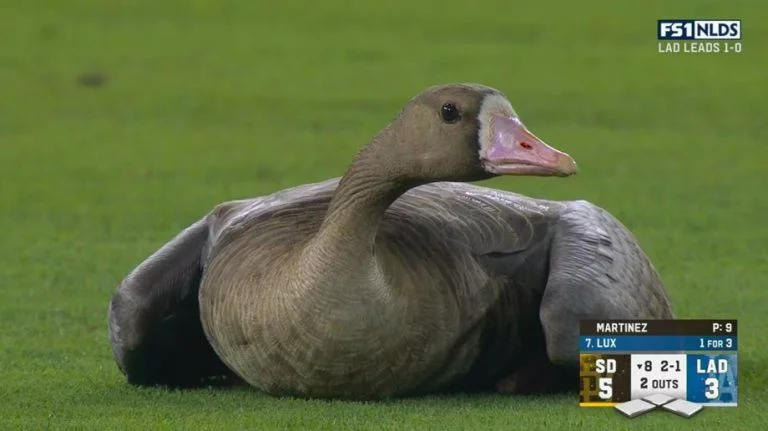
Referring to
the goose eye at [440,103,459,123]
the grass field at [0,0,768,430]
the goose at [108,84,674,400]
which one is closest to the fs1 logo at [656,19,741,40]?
the grass field at [0,0,768,430]

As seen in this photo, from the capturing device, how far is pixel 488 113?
777 centimetres

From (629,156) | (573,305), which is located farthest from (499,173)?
(629,156)

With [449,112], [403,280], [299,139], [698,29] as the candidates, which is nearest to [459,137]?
[449,112]

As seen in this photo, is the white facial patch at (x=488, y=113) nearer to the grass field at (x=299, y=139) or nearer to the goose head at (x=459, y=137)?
the goose head at (x=459, y=137)

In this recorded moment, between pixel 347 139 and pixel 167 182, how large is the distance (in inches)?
118

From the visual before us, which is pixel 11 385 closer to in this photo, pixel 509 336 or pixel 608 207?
pixel 509 336

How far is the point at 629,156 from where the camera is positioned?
60.1 ft

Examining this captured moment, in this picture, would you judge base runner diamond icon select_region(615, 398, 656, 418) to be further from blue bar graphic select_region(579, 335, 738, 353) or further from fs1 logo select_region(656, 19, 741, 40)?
fs1 logo select_region(656, 19, 741, 40)

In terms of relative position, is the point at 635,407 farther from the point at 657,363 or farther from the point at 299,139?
the point at 299,139

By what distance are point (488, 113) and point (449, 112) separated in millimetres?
168

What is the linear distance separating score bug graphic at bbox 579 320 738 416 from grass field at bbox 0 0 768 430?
14 cm

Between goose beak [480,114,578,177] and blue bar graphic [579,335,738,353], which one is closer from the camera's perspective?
goose beak [480,114,578,177]

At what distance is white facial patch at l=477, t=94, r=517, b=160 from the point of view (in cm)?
771
